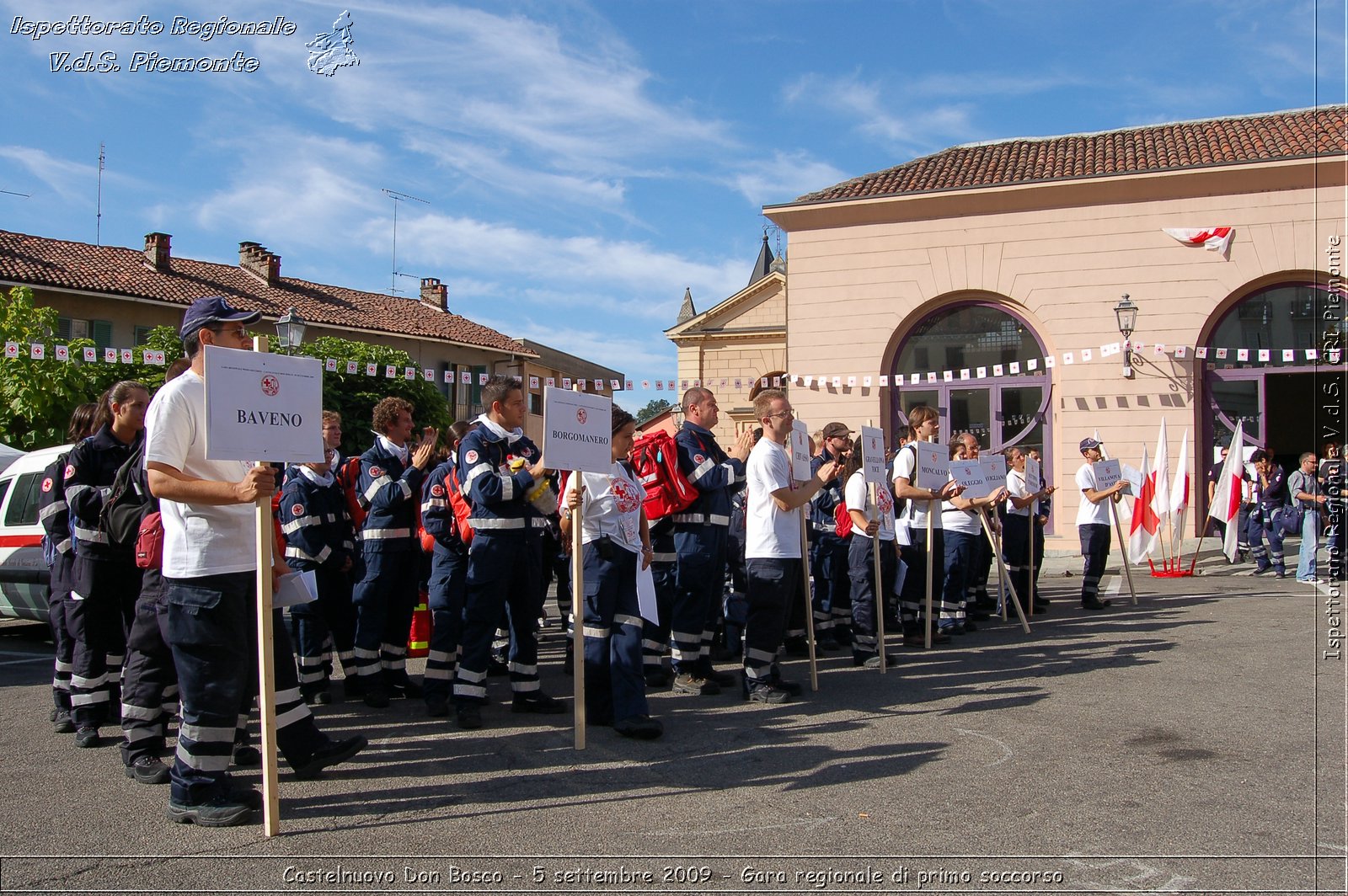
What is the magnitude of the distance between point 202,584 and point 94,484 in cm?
209

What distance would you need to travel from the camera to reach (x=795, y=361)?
862 inches

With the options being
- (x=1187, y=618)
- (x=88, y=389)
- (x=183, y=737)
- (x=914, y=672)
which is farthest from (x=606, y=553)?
(x=88, y=389)

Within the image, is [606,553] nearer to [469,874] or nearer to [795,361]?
[469,874]

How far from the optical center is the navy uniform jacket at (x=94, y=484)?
5.79 m

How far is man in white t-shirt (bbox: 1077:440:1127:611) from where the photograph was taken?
11758 millimetres

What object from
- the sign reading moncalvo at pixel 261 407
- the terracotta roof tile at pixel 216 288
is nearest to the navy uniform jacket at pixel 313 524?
the sign reading moncalvo at pixel 261 407

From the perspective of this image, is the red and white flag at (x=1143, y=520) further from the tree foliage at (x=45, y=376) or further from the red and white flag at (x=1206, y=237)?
the tree foliage at (x=45, y=376)

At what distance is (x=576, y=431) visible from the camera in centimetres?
577

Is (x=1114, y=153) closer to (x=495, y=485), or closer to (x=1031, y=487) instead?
(x=1031, y=487)

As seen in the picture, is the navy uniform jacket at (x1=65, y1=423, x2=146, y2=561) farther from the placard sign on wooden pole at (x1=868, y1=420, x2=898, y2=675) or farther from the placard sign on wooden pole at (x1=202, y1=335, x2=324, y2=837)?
the placard sign on wooden pole at (x1=868, y1=420, x2=898, y2=675)

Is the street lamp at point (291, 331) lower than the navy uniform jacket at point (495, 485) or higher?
higher

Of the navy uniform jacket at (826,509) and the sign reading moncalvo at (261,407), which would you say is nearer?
the sign reading moncalvo at (261,407)

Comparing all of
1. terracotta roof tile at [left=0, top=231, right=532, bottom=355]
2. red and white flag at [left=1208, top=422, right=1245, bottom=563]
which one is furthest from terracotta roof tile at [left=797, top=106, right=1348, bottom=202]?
terracotta roof tile at [left=0, top=231, right=532, bottom=355]

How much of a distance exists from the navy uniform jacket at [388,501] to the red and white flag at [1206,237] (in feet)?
56.4
